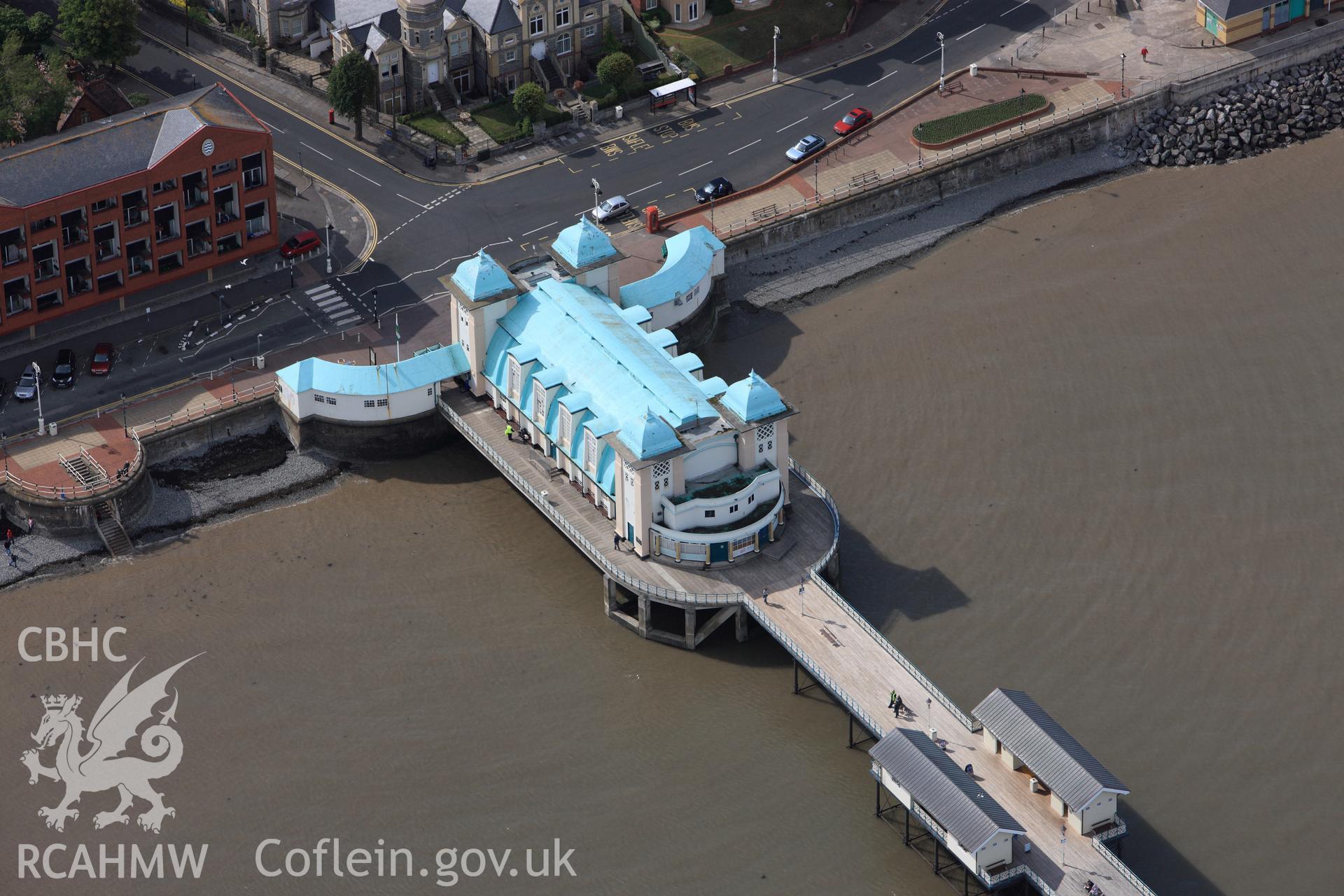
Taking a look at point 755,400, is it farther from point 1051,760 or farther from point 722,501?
point 1051,760

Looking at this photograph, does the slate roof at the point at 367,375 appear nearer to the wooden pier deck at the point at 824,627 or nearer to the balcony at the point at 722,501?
the wooden pier deck at the point at 824,627

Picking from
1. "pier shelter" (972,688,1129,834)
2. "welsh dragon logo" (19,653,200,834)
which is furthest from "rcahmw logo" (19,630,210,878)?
"pier shelter" (972,688,1129,834)

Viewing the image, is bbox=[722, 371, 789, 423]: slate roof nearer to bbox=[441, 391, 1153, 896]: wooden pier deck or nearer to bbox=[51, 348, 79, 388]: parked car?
bbox=[441, 391, 1153, 896]: wooden pier deck

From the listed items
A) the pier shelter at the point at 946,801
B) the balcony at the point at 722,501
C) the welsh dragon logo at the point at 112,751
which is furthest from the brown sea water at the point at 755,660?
the balcony at the point at 722,501

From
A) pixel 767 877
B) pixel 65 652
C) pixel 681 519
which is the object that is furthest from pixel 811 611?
pixel 65 652

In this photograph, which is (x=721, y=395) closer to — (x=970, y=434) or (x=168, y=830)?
(x=970, y=434)

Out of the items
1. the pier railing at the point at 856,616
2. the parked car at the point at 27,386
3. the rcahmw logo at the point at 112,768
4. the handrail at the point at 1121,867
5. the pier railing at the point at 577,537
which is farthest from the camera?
the parked car at the point at 27,386
